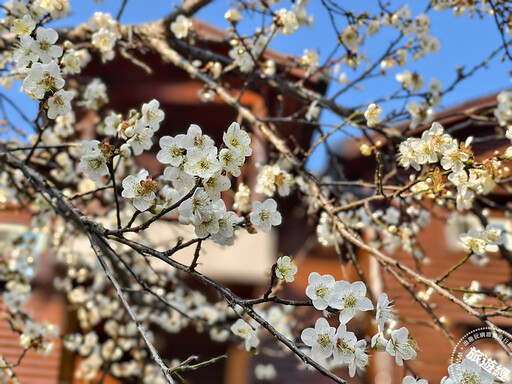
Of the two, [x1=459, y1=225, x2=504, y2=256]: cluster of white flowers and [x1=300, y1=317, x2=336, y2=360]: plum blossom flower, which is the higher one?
[x1=459, y1=225, x2=504, y2=256]: cluster of white flowers

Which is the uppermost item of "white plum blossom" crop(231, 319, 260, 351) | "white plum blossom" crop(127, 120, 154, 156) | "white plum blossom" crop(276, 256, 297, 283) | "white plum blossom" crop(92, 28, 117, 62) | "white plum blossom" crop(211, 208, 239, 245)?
"white plum blossom" crop(92, 28, 117, 62)

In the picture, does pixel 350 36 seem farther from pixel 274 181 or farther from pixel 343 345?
pixel 343 345

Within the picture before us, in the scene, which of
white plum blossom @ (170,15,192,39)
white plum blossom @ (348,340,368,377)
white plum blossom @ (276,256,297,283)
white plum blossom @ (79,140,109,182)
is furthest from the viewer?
white plum blossom @ (170,15,192,39)

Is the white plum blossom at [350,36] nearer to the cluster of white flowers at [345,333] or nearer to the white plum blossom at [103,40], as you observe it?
the white plum blossom at [103,40]

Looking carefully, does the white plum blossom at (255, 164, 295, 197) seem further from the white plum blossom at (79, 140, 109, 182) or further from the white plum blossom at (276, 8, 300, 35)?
the white plum blossom at (79, 140, 109, 182)

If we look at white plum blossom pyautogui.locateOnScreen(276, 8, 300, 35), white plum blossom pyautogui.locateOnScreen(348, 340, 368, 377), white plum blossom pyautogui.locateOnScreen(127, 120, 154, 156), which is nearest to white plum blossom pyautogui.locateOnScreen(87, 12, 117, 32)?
white plum blossom pyautogui.locateOnScreen(276, 8, 300, 35)

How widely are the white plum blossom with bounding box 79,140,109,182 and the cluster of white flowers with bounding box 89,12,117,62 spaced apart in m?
1.49

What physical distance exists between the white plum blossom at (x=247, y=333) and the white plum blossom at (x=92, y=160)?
0.89 m

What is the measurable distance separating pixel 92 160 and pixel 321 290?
35.8 inches

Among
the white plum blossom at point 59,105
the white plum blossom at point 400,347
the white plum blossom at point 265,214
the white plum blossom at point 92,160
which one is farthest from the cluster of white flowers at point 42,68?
the white plum blossom at point 400,347

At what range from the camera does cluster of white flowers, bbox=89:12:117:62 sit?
9.59ft

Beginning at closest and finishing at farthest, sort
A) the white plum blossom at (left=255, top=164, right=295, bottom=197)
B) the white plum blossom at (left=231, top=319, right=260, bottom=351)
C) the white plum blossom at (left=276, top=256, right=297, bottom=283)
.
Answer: the white plum blossom at (left=276, top=256, right=297, bottom=283) < the white plum blossom at (left=231, top=319, right=260, bottom=351) < the white plum blossom at (left=255, top=164, right=295, bottom=197)

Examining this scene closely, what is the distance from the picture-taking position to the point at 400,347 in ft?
4.98

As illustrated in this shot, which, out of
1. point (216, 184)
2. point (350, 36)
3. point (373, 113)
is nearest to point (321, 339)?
point (216, 184)
